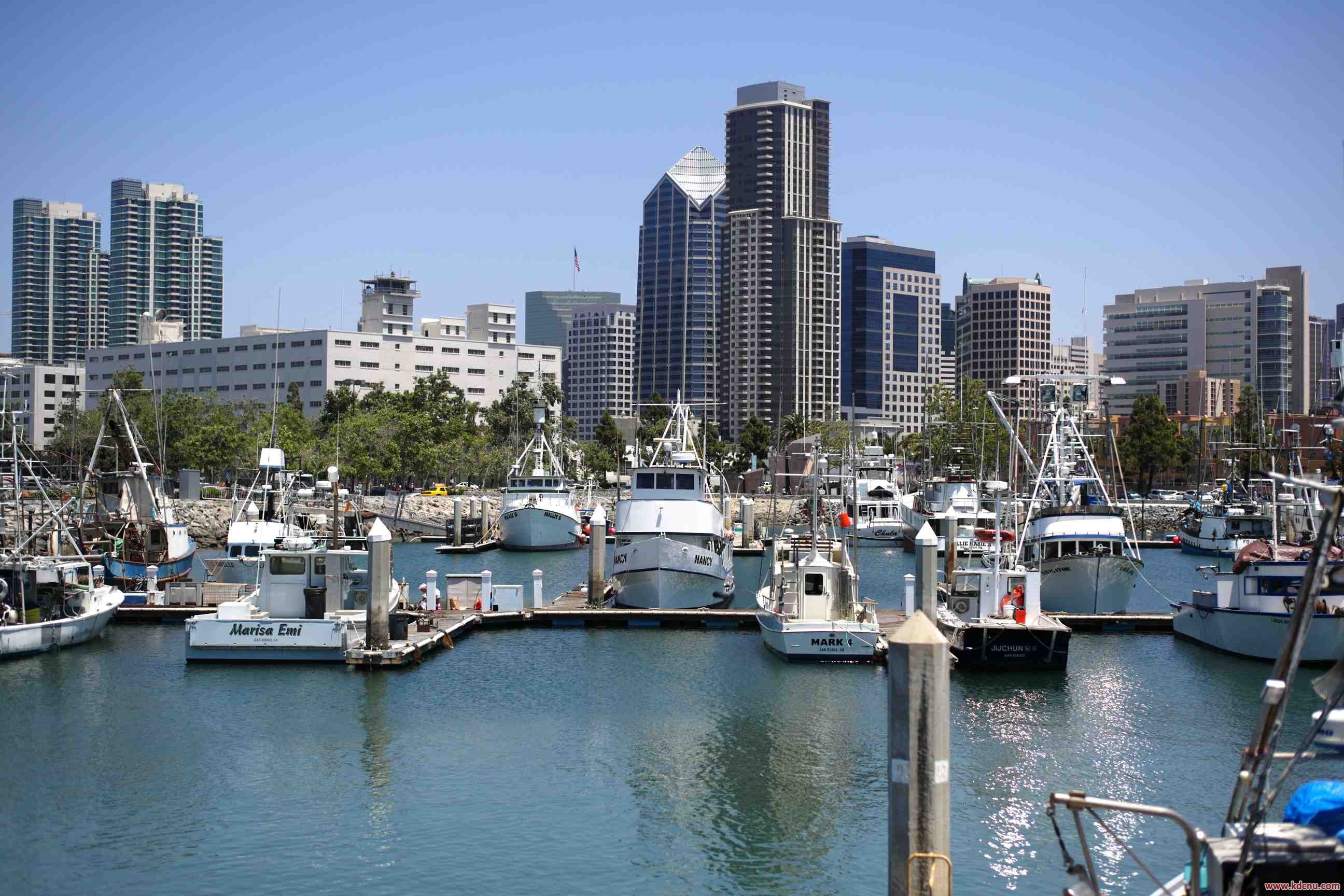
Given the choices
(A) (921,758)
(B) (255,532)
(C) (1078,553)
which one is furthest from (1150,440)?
(A) (921,758)

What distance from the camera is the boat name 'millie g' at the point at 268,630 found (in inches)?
1460

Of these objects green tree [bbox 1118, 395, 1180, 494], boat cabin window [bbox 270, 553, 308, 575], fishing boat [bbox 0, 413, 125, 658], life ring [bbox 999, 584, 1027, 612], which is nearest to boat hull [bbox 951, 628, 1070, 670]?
life ring [bbox 999, 584, 1027, 612]

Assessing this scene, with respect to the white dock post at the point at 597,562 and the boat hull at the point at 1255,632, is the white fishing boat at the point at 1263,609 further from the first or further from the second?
the white dock post at the point at 597,562

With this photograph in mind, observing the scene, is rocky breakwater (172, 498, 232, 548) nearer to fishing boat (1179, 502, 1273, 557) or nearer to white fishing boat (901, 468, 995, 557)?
white fishing boat (901, 468, 995, 557)

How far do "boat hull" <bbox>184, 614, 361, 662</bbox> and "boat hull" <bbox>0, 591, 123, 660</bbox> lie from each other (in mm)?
4395

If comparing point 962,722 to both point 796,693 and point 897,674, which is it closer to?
point 796,693

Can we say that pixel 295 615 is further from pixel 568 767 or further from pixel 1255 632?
pixel 1255 632

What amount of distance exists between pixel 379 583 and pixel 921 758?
2305 centimetres

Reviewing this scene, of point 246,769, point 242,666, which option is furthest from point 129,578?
point 246,769

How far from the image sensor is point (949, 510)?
229 feet

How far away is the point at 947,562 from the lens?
48.4m

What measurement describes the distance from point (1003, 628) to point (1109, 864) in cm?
1568

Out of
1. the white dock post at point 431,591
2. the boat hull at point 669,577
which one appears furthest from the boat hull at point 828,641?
the white dock post at point 431,591

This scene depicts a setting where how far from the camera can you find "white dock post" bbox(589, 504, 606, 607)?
47781mm
